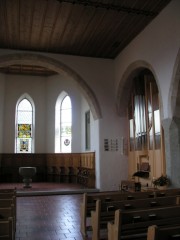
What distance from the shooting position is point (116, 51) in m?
10.2

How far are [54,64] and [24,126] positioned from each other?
5.78 m

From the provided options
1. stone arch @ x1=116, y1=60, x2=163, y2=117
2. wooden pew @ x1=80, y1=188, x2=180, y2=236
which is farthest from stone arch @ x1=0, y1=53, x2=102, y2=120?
wooden pew @ x1=80, y1=188, x2=180, y2=236

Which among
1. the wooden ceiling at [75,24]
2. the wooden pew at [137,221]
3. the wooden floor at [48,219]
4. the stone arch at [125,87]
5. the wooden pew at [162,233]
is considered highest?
the wooden ceiling at [75,24]

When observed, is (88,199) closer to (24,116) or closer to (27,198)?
(27,198)

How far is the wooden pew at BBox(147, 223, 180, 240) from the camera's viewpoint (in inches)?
77.4

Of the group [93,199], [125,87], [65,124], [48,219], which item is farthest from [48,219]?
[65,124]

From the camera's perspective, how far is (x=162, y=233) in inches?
78.7

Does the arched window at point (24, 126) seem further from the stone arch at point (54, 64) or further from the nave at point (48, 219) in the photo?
the nave at point (48, 219)

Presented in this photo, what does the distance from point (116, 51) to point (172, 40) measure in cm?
343

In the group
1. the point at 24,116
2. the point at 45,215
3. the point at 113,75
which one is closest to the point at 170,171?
the point at 45,215

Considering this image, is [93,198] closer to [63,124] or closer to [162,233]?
[162,233]

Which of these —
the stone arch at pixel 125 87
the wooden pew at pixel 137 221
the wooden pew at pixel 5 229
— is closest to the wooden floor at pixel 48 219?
the wooden pew at pixel 137 221

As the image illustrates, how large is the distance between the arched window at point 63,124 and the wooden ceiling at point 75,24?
4.78 m

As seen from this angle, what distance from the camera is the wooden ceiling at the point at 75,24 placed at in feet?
23.4
